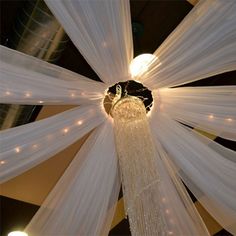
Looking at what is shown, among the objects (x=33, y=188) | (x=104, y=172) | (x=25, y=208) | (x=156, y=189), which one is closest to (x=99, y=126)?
(x=104, y=172)

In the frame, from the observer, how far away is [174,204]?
6.56 feet

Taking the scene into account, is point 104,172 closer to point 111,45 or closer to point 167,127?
point 167,127

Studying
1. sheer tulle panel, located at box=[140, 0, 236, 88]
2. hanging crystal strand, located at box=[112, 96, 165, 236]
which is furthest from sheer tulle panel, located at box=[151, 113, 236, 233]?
sheer tulle panel, located at box=[140, 0, 236, 88]

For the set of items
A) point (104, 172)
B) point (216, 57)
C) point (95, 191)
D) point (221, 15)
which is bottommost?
point (95, 191)

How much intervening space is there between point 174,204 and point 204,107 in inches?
25.8

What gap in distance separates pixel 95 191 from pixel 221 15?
3.79 ft

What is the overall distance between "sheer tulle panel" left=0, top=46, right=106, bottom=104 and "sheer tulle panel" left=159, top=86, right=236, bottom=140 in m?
0.36

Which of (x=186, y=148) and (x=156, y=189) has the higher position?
(x=186, y=148)

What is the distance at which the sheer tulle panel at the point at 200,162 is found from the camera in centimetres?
179

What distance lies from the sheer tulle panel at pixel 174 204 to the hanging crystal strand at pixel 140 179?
0.83ft

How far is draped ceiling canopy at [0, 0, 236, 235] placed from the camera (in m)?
1.34

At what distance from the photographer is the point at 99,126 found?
1.85m

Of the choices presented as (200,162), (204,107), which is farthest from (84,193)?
(204,107)

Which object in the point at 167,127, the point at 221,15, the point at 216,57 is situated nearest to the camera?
the point at 221,15
